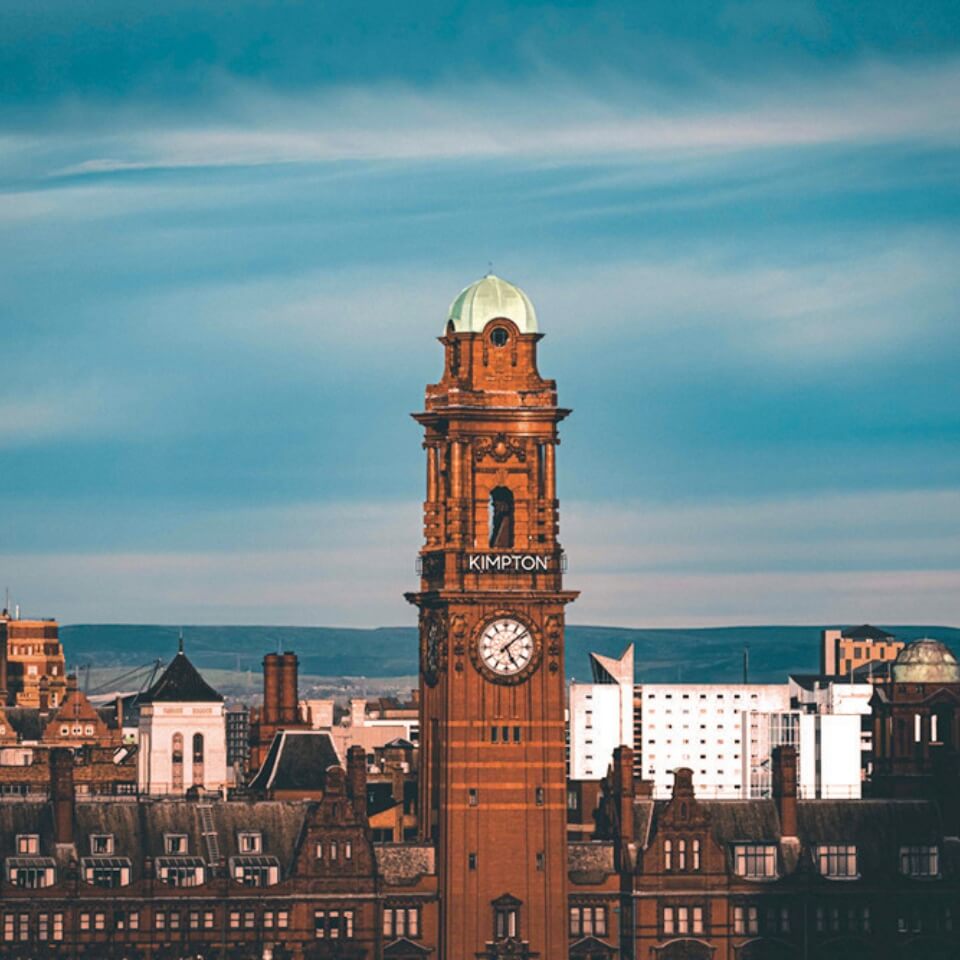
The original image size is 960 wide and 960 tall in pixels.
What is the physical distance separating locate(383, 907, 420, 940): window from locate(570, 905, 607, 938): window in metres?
7.67

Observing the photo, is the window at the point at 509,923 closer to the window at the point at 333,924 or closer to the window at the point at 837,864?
the window at the point at 333,924

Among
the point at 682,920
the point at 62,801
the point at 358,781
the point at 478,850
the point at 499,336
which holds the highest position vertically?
the point at 499,336

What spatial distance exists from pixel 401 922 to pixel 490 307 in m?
30.4

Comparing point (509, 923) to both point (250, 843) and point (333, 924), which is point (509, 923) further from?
point (250, 843)

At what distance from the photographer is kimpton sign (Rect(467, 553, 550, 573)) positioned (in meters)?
194

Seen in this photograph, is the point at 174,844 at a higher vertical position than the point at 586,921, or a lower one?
higher

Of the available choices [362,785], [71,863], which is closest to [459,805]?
[362,785]

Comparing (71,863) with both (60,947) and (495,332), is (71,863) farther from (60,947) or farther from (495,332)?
(495,332)

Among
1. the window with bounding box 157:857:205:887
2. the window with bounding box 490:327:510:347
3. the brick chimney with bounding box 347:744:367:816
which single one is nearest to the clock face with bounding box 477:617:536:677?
the brick chimney with bounding box 347:744:367:816

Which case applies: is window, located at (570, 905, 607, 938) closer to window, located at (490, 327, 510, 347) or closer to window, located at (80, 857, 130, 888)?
window, located at (80, 857, 130, 888)

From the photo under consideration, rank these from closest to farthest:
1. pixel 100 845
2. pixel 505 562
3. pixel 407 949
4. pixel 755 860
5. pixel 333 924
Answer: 1. pixel 333 924
2. pixel 407 949
3. pixel 100 845
4. pixel 505 562
5. pixel 755 860

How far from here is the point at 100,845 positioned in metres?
193

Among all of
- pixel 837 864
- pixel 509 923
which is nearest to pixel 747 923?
pixel 837 864

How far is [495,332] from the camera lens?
641 feet
